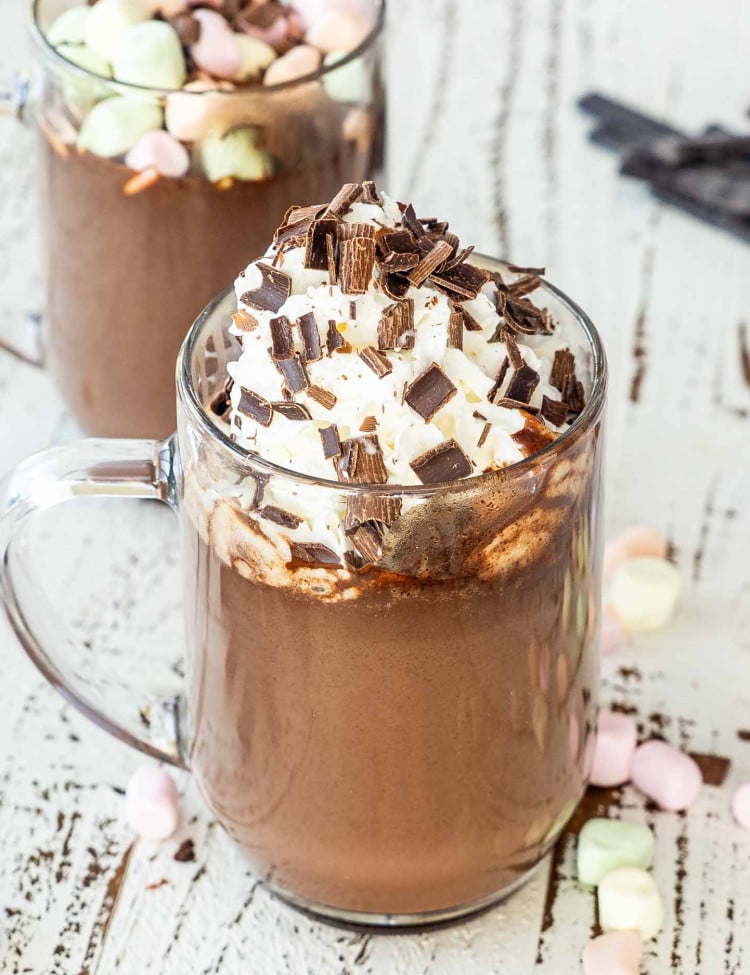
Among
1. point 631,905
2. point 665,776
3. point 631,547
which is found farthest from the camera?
point 631,547

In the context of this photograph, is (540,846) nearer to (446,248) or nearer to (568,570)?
(568,570)

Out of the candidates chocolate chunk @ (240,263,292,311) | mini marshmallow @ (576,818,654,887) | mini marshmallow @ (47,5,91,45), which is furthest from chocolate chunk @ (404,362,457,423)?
mini marshmallow @ (47,5,91,45)

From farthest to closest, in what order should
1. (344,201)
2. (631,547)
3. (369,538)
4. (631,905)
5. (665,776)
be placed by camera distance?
(631,547) < (665,776) < (631,905) < (344,201) < (369,538)

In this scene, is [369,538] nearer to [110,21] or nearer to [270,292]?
[270,292]

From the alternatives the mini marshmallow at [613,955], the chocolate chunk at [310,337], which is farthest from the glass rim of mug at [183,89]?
the mini marshmallow at [613,955]

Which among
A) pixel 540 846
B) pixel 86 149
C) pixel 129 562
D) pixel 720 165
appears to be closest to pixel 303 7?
pixel 86 149

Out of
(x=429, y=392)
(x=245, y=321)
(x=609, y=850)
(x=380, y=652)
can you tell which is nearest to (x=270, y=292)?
(x=245, y=321)

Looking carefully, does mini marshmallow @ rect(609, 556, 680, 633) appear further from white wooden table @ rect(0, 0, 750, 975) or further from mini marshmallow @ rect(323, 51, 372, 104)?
mini marshmallow @ rect(323, 51, 372, 104)
